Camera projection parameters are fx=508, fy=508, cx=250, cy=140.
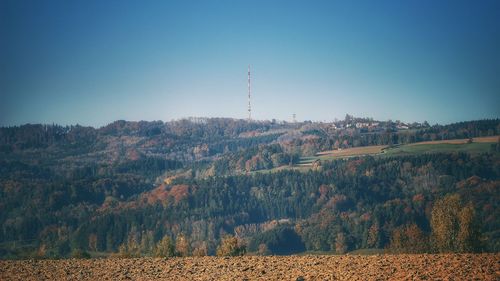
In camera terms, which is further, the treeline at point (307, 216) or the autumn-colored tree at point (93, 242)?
the autumn-colored tree at point (93, 242)

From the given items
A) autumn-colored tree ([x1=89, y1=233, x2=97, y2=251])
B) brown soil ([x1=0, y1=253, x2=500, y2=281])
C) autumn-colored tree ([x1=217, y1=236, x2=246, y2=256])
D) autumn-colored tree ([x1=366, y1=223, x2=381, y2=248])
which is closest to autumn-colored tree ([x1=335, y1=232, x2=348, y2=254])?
autumn-colored tree ([x1=366, y1=223, x2=381, y2=248])

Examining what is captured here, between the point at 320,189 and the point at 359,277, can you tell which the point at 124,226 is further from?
the point at 359,277

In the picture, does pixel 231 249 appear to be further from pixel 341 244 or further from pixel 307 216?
pixel 307 216

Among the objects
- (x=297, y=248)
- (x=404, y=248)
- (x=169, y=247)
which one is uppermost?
(x=169, y=247)

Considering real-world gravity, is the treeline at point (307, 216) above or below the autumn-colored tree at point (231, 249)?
below

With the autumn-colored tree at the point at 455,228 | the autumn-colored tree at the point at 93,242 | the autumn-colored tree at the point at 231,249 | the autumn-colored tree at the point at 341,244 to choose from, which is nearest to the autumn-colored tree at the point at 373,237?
the autumn-colored tree at the point at 341,244

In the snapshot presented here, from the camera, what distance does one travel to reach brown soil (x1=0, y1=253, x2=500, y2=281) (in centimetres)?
2133

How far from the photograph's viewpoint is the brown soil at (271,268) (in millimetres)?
21328

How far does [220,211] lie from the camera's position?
196m

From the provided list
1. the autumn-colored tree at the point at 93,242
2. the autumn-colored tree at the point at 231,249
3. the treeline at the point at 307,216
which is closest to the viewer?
the autumn-colored tree at the point at 231,249

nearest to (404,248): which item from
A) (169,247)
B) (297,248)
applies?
(169,247)

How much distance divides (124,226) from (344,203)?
7647 centimetres

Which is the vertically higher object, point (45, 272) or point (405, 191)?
point (45, 272)

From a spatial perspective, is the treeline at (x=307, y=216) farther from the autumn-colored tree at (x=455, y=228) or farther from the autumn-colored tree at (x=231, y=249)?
the autumn-colored tree at (x=231, y=249)
